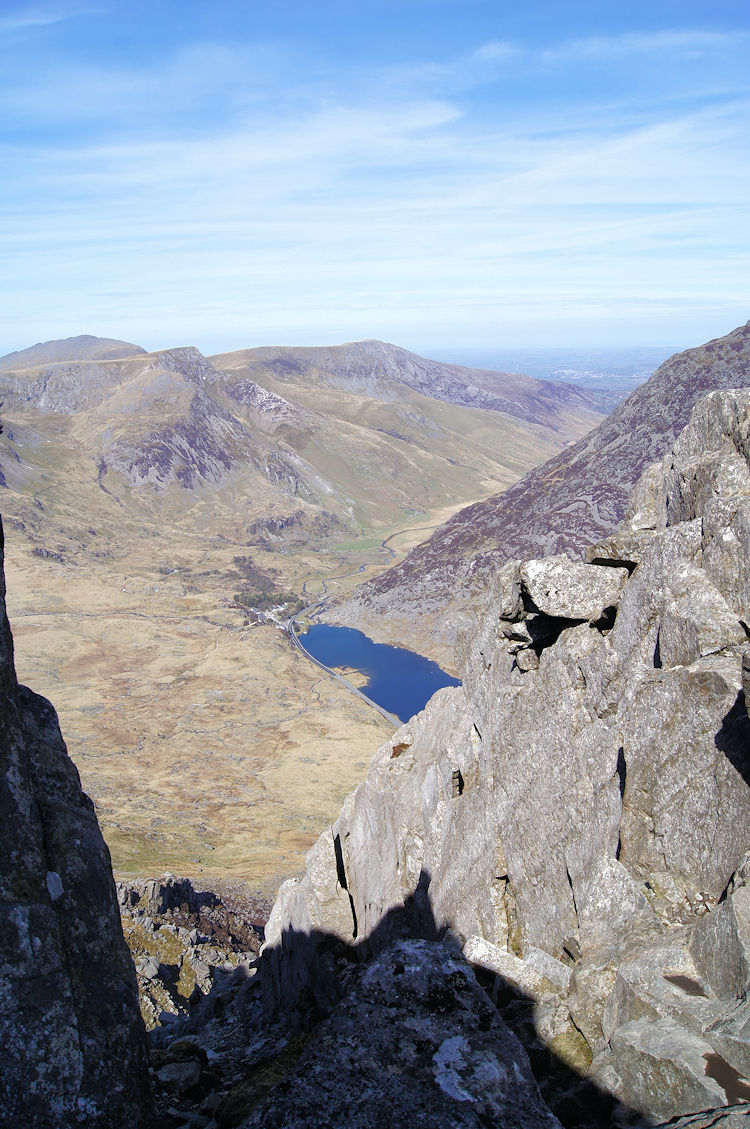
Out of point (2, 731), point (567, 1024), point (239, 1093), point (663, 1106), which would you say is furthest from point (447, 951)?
point (239, 1093)

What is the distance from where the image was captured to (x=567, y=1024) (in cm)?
1566

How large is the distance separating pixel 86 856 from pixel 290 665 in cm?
18575

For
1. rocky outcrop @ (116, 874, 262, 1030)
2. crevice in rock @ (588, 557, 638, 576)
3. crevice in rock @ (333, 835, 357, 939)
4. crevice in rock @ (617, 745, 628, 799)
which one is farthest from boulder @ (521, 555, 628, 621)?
rocky outcrop @ (116, 874, 262, 1030)

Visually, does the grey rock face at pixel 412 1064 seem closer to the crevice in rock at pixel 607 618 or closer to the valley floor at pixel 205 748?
the crevice in rock at pixel 607 618

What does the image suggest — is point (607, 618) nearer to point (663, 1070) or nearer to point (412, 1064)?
point (663, 1070)

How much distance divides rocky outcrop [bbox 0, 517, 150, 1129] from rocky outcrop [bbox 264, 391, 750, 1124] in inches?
354

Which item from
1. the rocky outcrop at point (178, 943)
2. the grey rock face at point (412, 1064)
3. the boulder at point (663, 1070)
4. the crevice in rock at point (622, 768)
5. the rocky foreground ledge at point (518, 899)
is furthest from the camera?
the rocky outcrop at point (178, 943)

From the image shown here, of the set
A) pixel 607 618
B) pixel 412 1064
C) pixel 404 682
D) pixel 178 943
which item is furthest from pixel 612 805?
pixel 404 682

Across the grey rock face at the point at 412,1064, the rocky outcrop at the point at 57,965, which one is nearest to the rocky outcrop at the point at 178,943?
the rocky outcrop at the point at 57,965

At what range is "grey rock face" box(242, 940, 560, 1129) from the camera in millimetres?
9578

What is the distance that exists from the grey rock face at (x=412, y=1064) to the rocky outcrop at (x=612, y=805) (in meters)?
3.46

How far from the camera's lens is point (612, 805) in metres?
20.9

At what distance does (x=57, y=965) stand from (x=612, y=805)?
15.6m

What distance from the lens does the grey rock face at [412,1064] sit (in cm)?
958
